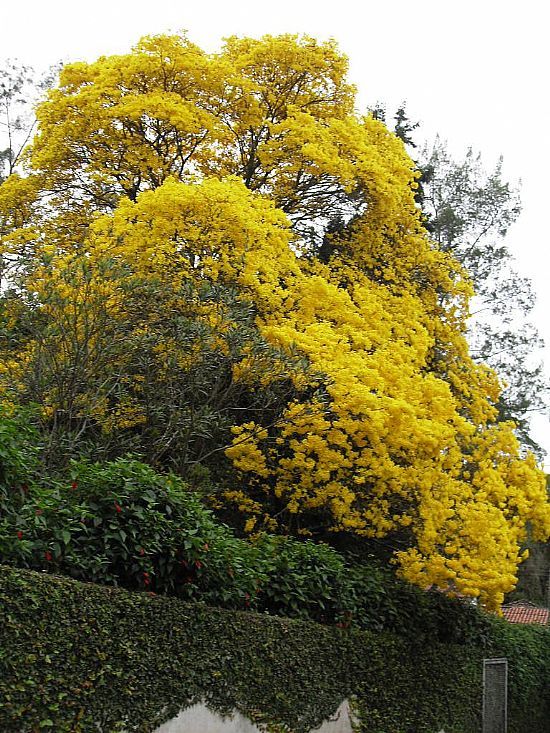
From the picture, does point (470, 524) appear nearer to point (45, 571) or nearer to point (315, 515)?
point (315, 515)

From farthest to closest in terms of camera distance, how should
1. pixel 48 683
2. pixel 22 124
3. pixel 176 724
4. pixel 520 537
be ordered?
pixel 22 124 < pixel 520 537 < pixel 176 724 < pixel 48 683

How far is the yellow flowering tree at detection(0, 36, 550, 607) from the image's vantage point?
36.4 feet

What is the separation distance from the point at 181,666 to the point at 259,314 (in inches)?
241

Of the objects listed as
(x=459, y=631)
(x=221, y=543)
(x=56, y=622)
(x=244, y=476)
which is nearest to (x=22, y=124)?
(x=244, y=476)

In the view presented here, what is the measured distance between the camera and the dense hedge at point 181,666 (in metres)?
6.00

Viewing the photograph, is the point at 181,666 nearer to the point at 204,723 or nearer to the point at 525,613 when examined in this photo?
the point at 204,723

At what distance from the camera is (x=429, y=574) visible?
11.9m

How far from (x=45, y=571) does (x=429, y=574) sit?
20.6 ft

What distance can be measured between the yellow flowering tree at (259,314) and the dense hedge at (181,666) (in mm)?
1461

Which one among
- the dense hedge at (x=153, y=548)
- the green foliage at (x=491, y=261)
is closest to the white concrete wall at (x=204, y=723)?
the dense hedge at (x=153, y=548)

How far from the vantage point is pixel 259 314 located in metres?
13.0

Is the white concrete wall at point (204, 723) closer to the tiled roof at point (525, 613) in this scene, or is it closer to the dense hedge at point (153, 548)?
the dense hedge at point (153, 548)

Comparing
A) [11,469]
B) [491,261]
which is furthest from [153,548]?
[491,261]

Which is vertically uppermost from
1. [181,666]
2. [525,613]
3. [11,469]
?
[11,469]
